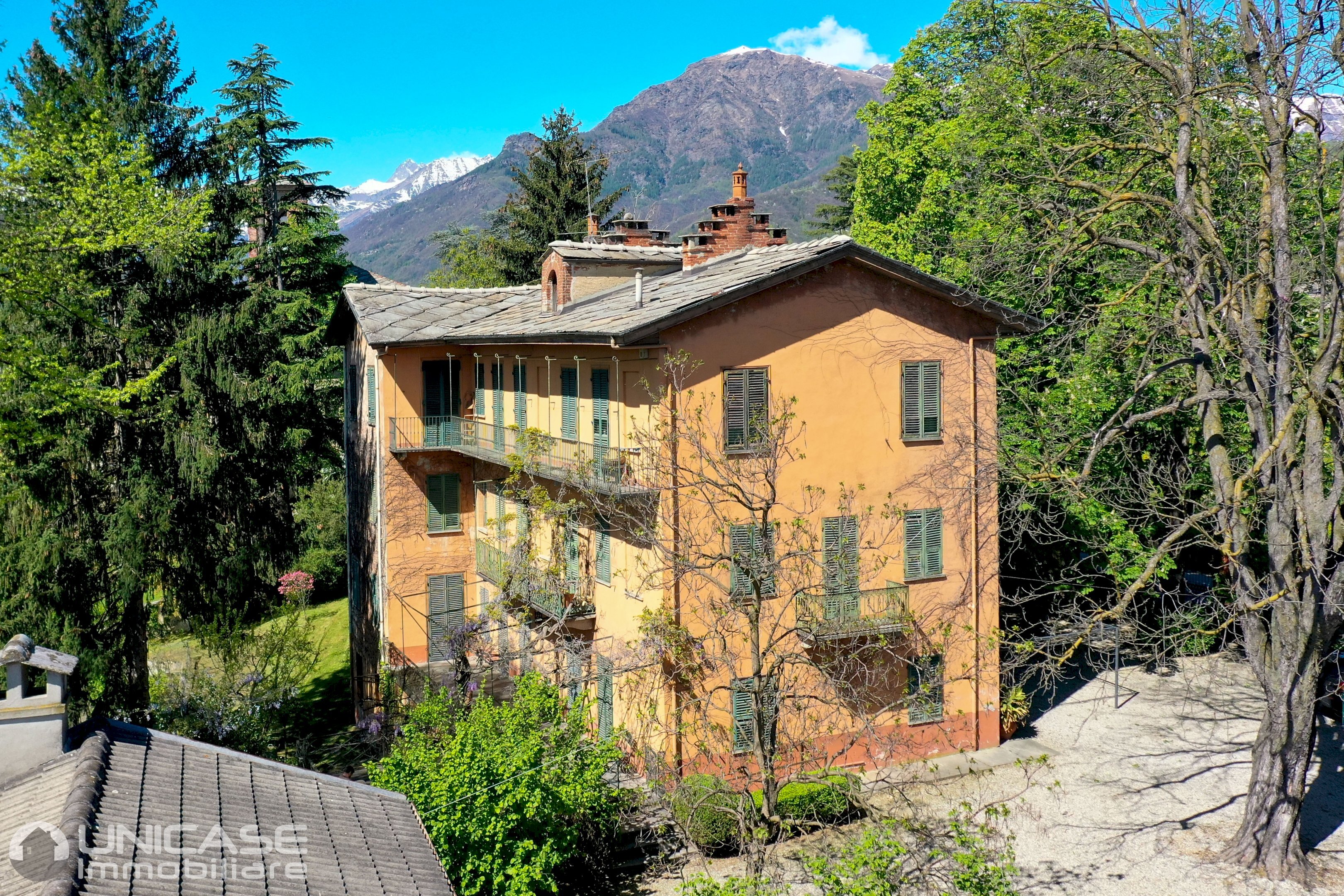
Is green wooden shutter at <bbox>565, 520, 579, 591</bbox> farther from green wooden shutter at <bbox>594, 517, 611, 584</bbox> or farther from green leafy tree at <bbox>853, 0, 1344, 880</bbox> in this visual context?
green leafy tree at <bbox>853, 0, 1344, 880</bbox>

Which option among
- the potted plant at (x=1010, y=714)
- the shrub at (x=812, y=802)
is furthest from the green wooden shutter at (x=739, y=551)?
the potted plant at (x=1010, y=714)

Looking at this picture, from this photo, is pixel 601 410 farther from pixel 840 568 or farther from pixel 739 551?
pixel 840 568

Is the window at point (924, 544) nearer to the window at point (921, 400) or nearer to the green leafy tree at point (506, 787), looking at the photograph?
the window at point (921, 400)

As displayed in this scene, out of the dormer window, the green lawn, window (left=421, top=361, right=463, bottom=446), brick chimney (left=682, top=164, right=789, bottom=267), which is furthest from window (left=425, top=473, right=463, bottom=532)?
brick chimney (left=682, top=164, right=789, bottom=267)

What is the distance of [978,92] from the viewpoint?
779 inches

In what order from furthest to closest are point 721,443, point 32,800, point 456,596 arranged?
point 456,596
point 721,443
point 32,800

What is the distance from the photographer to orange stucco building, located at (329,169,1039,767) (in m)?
17.6

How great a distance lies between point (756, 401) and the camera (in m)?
18.1

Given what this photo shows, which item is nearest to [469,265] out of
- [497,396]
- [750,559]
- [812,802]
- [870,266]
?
[497,396]

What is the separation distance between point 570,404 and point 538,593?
13.2 ft

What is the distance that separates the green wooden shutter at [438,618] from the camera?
981 inches

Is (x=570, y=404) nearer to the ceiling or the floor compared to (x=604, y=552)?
nearer to the ceiling

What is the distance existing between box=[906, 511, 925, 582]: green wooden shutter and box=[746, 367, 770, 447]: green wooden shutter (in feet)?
13.1

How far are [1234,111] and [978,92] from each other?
15.1 feet
